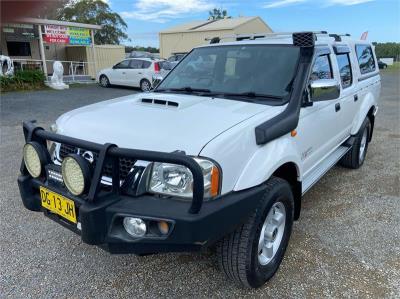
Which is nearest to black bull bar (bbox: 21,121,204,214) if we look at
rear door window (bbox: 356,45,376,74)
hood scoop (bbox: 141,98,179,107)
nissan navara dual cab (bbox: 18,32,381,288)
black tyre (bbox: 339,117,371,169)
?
nissan navara dual cab (bbox: 18,32,381,288)

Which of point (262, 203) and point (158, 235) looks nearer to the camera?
A: point (158, 235)

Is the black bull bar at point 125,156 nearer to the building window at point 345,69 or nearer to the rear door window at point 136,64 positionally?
the building window at point 345,69

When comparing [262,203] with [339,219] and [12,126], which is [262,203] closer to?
[339,219]

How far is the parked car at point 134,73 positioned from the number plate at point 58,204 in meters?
13.0

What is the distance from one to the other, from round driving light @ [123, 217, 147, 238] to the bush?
49.8 ft

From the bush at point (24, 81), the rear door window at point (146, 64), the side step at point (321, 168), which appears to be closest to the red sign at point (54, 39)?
the bush at point (24, 81)

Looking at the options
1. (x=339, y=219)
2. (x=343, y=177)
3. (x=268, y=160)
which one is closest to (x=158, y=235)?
(x=268, y=160)

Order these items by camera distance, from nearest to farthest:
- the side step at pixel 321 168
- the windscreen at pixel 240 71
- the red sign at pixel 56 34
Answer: the windscreen at pixel 240 71 < the side step at pixel 321 168 < the red sign at pixel 56 34

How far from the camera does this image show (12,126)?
27.4 feet

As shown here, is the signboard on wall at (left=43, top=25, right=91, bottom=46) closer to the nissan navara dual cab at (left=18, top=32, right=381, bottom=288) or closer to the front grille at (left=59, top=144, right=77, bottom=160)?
the nissan navara dual cab at (left=18, top=32, right=381, bottom=288)

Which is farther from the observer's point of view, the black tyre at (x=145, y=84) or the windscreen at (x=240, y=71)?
the black tyre at (x=145, y=84)

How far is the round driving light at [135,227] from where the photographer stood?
2.22 metres

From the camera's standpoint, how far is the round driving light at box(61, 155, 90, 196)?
2225 mm

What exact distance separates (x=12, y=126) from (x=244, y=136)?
7555mm
